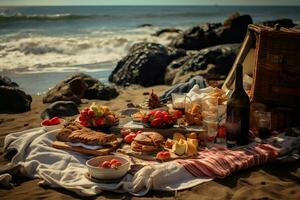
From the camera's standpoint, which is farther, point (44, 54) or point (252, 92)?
point (44, 54)

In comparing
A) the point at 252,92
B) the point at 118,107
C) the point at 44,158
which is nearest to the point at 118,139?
the point at 44,158

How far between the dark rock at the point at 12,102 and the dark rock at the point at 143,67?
3.75 m

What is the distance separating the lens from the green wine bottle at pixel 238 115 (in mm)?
5363

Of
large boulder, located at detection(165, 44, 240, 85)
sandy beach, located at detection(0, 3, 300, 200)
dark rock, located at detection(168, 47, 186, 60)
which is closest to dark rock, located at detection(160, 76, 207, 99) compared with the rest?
sandy beach, located at detection(0, 3, 300, 200)

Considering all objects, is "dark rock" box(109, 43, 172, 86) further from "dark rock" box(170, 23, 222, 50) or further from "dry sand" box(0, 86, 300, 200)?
"dry sand" box(0, 86, 300, 200)

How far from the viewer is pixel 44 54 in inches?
737

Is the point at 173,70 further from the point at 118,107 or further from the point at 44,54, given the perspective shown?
the point at 44,54

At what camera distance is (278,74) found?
238 inches

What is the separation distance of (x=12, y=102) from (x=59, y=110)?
1.44 metres

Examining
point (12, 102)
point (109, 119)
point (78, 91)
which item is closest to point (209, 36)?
point (78, 91)

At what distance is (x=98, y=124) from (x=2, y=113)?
323 centimetres

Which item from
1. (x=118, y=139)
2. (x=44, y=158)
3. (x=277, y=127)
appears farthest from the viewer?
(x=277, y=127)

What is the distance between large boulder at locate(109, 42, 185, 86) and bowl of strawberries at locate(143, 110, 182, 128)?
5.84m

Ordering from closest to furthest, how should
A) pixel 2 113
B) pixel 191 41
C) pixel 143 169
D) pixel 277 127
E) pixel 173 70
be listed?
1. pixel 143 169
2. pixel 277 127
3. pixel 2 113
4. pixel 173 70
5. pixel 191 41
